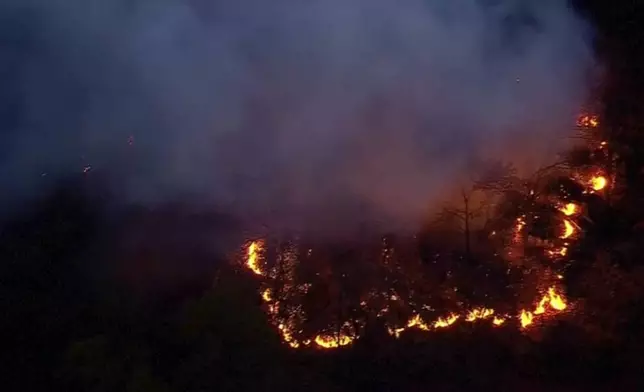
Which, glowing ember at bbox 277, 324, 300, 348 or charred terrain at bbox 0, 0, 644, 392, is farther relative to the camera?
glowing ember at bbox 277, 324, 300, 348

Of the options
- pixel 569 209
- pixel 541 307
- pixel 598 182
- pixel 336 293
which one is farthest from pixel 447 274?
pixel 598 182

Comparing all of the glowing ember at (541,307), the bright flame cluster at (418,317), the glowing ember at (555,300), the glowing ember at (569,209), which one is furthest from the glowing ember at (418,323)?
the glowing ember at (569,209)

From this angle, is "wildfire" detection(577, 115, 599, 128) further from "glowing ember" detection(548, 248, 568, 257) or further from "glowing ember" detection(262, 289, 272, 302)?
"glowing ember" detection(262, 289, 272, 302)

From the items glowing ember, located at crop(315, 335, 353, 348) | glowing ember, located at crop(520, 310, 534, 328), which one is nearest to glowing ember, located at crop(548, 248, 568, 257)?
glowing ember, located at crop(520, 310, 534, 328)

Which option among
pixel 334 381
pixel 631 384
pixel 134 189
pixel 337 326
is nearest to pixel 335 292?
pixel 337 326

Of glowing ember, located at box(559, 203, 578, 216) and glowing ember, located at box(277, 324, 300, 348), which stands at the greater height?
glowing ember, located at box(559, 203, 578, 216)

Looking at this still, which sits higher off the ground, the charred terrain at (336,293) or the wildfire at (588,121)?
the wildfire at (588,121)

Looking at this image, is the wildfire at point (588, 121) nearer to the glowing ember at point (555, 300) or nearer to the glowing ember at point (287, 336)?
the glowing ember at point (555, 300)
